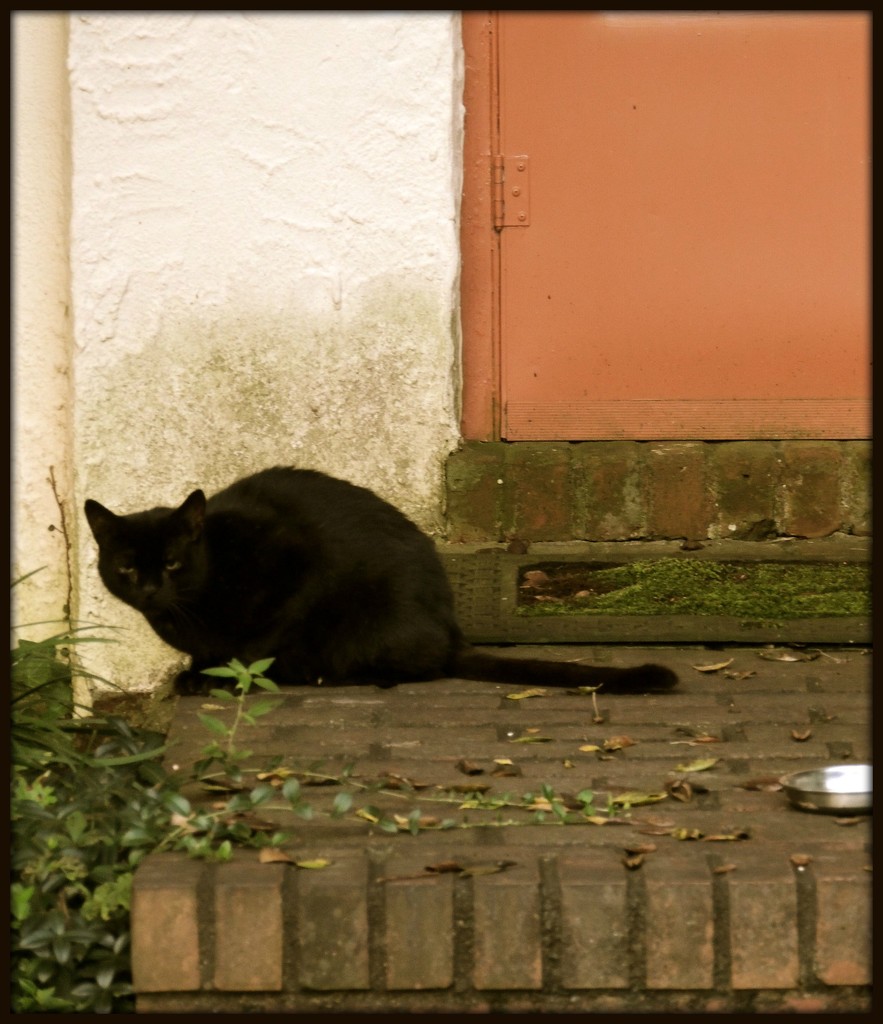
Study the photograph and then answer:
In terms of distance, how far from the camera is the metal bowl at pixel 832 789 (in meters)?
2.30

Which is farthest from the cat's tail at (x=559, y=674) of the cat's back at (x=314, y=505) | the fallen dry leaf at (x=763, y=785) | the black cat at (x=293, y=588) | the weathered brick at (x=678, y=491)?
the weathered brick at (x=678, y=491)

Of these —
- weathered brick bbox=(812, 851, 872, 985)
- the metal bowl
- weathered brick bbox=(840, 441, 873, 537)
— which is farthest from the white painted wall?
weathered brick bbox=(812, 851, 872, 985)

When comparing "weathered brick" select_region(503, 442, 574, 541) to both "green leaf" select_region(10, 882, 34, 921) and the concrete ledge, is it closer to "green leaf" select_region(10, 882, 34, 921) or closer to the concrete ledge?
the concrete ledge

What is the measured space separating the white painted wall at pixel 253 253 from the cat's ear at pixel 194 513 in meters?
0.53

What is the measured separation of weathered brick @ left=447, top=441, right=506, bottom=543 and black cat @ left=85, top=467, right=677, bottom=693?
1.49 feet

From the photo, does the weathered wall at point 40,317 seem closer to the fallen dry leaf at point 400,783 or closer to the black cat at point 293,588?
the black cat at point 293,588

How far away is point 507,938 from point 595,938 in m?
0.13

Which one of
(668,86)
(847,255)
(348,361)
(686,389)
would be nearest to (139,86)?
(348,361)

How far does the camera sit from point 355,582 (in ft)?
11.0

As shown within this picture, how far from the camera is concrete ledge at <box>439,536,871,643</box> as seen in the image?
352 cm

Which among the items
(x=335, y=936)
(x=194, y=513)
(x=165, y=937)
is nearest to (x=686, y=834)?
(x=335, y=936)

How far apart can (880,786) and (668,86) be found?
231 cm

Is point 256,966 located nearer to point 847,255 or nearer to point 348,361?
point 348,361

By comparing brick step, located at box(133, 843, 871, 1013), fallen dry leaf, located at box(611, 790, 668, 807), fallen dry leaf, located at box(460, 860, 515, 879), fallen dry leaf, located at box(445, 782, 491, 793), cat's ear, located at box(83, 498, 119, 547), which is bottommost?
brick step, located at box(133, 843, 871, 1013)
